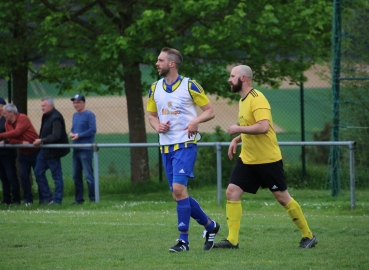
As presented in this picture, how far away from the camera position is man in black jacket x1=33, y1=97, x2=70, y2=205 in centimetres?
1445

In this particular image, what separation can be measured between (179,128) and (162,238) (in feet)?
5.43

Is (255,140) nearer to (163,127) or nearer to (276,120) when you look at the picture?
(163,127)

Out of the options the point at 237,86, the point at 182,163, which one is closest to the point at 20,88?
the point at 182,163

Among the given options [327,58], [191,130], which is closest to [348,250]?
[191,130]

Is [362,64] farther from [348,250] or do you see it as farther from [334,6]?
[348,250]

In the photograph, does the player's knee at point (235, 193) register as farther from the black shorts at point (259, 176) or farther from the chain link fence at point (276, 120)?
the chain link fence at point (276, 120)

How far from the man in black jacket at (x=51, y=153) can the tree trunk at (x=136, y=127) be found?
311 cm

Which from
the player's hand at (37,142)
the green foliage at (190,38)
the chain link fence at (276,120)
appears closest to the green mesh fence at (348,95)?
the green foliage at (190,38)

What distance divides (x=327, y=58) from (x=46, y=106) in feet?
20.4

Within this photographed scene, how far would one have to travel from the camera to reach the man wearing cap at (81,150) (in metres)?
14.5

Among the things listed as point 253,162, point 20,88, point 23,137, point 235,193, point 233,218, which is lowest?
point 233,218

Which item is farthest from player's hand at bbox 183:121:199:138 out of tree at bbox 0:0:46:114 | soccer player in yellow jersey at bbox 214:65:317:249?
tree at bbox 0:0:46:114

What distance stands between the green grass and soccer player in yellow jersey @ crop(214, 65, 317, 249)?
307 millimetres

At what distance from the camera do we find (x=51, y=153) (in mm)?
14445
